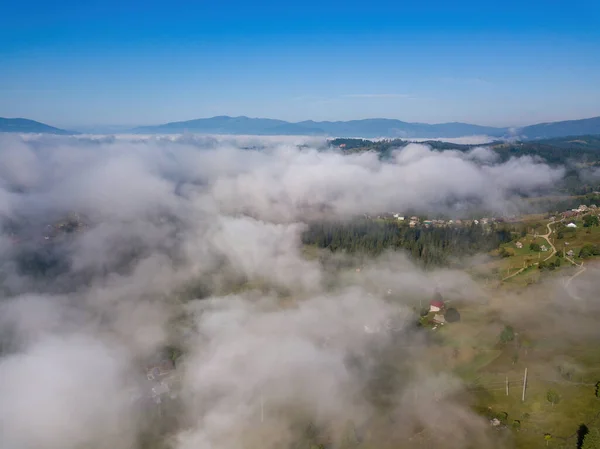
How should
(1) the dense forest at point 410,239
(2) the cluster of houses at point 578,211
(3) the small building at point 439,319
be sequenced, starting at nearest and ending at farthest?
(3) the small building at point 439,319 → (1) the dense forest at point 410,239 → (2) the cluster of houses at point 578,211

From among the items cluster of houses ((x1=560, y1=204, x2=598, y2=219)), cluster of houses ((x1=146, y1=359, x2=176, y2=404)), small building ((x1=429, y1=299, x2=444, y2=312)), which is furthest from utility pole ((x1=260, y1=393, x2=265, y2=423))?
cluster of houses ((x1=560, y1=204, x2=598, y2=219))

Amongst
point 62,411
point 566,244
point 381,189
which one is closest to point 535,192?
point 381,189

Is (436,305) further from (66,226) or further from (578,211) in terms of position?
(578,211)

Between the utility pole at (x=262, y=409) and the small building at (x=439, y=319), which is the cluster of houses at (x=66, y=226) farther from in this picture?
the small building at (x=439, y=319)

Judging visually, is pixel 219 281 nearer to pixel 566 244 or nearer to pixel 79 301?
pixel 79 301

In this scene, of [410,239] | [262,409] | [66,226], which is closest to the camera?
[262,409]

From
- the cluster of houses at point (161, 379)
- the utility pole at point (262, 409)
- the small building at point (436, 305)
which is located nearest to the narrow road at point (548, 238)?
the small building at point (436, 305)

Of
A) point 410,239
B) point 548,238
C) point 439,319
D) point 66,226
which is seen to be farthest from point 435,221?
point 66,226

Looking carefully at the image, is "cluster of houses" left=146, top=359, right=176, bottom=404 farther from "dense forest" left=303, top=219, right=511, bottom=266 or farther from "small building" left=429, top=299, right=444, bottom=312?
"dense forest" left=303, top=219, right=511, bottom=266

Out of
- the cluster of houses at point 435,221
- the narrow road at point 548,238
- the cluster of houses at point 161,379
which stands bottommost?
the cluster of houses at point 161,379
